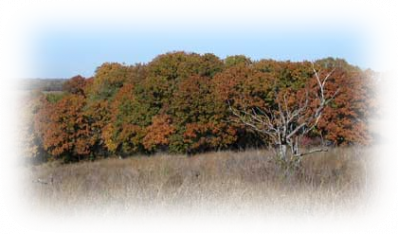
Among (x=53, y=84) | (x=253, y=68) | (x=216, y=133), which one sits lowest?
(x=216, y=133)

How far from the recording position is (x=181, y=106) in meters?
21.8

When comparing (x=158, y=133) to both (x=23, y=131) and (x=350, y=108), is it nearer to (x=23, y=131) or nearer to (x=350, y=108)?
(x=23, y=131)

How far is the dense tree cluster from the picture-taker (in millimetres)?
6312

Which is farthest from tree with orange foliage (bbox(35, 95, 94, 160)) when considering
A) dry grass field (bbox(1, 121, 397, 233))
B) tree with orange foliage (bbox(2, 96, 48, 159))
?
dry grass field (bbox(1, 121, 397, 233))

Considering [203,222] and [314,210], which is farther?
[314,210]

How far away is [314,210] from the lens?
10.3 feet

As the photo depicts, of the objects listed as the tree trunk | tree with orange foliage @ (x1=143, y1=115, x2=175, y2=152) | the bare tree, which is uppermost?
the bare tree

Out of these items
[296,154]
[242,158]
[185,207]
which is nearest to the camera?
[185,207]

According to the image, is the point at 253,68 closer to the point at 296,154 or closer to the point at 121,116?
the point at 296,154

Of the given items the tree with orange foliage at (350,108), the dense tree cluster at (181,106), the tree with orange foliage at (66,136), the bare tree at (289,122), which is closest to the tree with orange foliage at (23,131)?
the dense tree cluster at (181,106)

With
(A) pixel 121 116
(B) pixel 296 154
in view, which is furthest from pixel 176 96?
(B) pixel 296 154

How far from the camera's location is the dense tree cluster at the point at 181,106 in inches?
249

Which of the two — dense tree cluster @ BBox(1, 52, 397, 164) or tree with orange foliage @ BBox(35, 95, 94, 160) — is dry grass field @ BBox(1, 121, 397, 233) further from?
tree with orange foliage @ BBox(35, 95, 94, 160)

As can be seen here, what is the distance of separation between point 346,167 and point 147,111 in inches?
738
